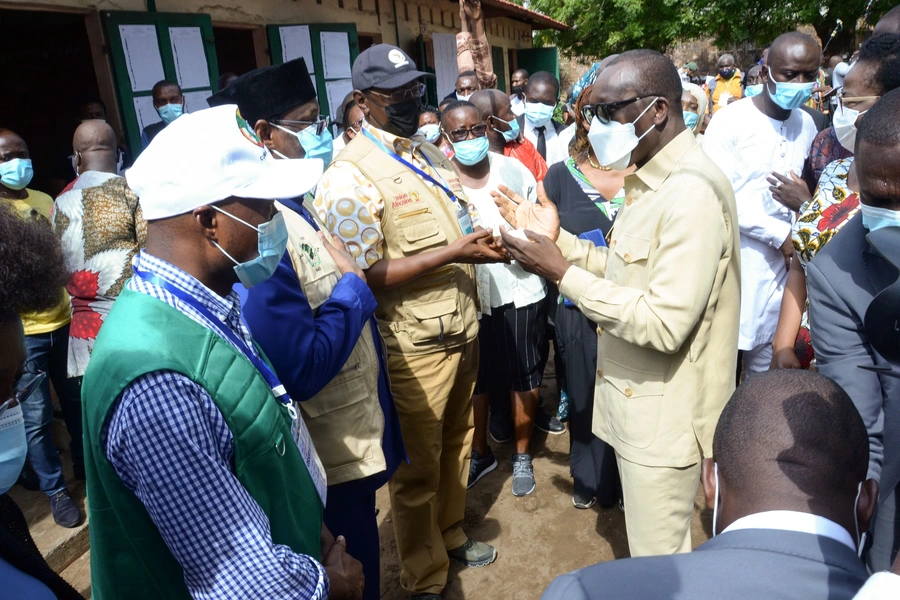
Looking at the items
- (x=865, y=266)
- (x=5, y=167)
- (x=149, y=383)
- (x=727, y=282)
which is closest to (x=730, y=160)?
(x=727, y=282)

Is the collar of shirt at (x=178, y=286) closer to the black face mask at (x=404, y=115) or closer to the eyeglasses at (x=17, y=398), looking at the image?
the eyeglasses at (x=17, y=398)

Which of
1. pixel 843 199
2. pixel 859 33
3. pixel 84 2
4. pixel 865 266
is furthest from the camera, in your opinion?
pixel 859 33

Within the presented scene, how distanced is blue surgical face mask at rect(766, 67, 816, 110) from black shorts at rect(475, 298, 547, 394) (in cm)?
176

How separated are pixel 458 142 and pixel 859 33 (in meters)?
22.8

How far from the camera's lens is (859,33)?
20859mm

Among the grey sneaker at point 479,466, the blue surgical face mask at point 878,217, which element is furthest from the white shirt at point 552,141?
the blue surgical face mask at point 878,217

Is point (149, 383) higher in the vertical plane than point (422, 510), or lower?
higher

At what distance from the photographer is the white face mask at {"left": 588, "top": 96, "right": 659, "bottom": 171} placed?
217cm

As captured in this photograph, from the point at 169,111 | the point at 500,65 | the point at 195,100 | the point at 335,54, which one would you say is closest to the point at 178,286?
the point at 169,111

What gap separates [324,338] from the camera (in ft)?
6.30

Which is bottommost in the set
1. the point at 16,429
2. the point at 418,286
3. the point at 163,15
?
the point at 418,286

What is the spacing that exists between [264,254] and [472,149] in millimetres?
2593

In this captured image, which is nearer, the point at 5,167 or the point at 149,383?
the point at 149,383

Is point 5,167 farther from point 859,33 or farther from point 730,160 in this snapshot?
point 859,33
